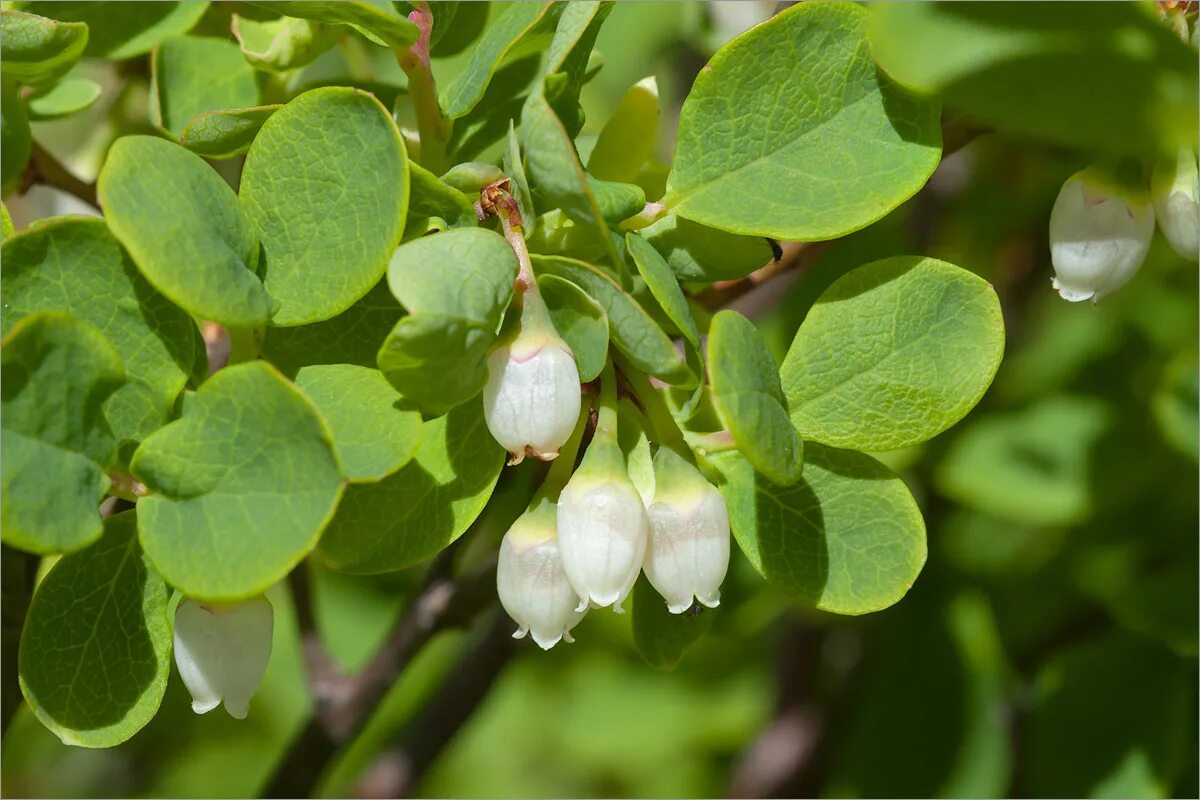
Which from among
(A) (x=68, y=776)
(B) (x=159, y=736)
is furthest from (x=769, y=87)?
(A) (x=68, y=776)

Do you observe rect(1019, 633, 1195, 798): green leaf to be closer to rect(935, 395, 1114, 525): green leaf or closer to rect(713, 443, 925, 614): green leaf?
rect(935, 395, 1114, 525): green leaf

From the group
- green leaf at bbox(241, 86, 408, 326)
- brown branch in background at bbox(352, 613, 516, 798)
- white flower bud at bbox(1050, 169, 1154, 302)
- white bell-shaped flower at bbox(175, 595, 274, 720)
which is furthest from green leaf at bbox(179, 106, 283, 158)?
brown branch in background at bbox(352, 613, 516, 798)

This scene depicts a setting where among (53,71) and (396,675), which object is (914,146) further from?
(396,675)

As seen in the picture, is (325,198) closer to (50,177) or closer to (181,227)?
(181,227)

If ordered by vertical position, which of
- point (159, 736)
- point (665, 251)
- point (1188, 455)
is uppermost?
point (665, 251)

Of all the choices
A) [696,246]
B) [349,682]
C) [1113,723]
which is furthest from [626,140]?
[1113,723]

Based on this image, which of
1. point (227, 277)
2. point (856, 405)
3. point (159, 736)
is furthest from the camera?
point (159, 736)
